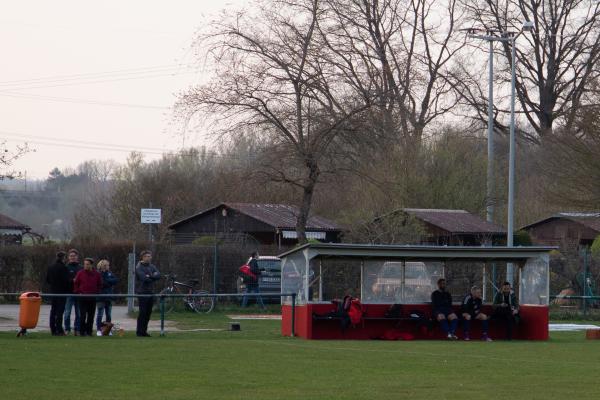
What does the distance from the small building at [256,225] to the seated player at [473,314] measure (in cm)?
2342

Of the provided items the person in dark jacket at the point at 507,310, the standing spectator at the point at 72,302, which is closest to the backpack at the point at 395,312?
the person in dark jacket at the point at 507,310

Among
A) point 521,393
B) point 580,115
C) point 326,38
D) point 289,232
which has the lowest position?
point 521,393

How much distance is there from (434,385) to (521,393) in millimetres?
1280

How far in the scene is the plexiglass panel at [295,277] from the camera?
2738 centimetres

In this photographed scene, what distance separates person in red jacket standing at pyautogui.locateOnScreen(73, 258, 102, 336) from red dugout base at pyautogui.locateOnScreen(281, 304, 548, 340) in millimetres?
4463

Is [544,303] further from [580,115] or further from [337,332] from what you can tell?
[580,115]

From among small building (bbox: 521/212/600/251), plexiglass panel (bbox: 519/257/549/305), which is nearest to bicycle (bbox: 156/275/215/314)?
plexiglass panel (bbox: 519/257/549/305)

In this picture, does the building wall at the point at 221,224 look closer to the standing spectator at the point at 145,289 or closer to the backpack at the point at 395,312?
the backpack at the point at 395,312

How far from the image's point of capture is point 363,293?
28703mm

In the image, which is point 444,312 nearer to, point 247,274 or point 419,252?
point 419,252

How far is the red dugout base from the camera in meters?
27.1

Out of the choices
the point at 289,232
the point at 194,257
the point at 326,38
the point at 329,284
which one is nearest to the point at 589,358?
the point at 329,284

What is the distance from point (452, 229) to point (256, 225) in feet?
47.0

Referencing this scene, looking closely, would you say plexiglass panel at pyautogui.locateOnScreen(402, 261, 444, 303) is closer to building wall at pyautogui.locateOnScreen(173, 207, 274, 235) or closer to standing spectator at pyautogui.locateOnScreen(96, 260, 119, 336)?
standing spectator at pyautogui.locateOnScreen(96, 260, 119, 336)
